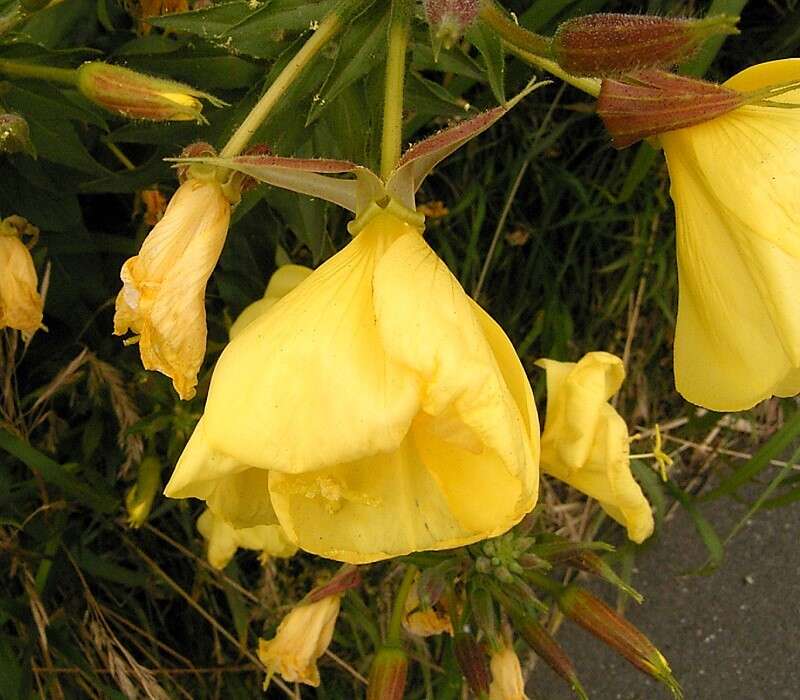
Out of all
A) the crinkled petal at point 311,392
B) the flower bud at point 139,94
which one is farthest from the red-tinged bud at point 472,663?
the flower bud at point 139,94

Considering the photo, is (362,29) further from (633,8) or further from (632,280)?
(632,280)

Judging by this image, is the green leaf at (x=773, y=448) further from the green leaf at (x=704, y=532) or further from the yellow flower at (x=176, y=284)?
the yellow flower at (x=176, y=284)

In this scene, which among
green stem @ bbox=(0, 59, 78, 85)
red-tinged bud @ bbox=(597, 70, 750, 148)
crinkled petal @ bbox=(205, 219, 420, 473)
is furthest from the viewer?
green stem @ bbox=(0, 59, 78, 85)

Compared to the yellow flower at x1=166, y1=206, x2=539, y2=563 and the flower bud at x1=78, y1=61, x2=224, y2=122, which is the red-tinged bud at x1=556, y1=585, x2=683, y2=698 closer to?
the yellow flower at x1=166, y1=206, x2=539, y2=563

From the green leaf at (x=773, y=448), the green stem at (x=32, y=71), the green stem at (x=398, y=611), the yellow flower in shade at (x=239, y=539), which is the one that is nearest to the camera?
the green stem at (x=32, y=71)

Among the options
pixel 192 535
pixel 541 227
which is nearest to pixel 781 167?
pixel 541 227

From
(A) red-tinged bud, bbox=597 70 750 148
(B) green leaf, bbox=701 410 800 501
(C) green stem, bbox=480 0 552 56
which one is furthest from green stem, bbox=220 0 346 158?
(B) green leaf, bbox=701 410 800 501
